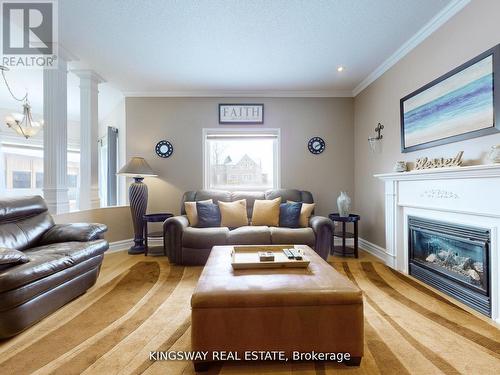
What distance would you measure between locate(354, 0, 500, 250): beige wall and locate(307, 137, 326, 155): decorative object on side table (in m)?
0.58

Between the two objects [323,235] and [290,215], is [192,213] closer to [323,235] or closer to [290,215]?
[290,215]

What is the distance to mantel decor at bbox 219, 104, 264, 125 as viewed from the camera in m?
4.21

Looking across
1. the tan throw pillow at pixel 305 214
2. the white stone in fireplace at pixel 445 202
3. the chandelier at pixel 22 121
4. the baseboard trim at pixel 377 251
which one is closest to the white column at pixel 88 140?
the chandelier at pixel 22 121

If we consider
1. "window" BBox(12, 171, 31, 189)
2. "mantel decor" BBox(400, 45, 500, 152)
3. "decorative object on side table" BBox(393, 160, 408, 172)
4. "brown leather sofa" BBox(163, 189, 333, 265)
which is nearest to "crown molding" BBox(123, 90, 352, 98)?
"mantel decor" BBox(400, 45, 500, 152)

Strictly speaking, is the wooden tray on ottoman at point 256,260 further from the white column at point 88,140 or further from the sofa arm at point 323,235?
the white column at point 88,140

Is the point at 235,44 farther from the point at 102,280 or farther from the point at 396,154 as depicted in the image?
the point at 102,280

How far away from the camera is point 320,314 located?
1.31m

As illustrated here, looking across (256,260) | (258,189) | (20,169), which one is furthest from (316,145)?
(20,169)

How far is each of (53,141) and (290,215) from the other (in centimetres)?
319

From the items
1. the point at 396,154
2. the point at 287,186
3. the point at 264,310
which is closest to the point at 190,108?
the point at 287,186

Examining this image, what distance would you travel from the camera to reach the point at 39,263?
5.86 feet

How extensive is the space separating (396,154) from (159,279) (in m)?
3.27

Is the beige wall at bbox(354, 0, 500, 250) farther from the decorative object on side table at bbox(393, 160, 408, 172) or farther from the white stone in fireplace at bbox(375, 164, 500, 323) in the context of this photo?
the white stone in fireplace at bbox(375, 164, 500, 323)

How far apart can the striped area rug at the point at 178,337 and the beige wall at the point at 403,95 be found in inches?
51.4
